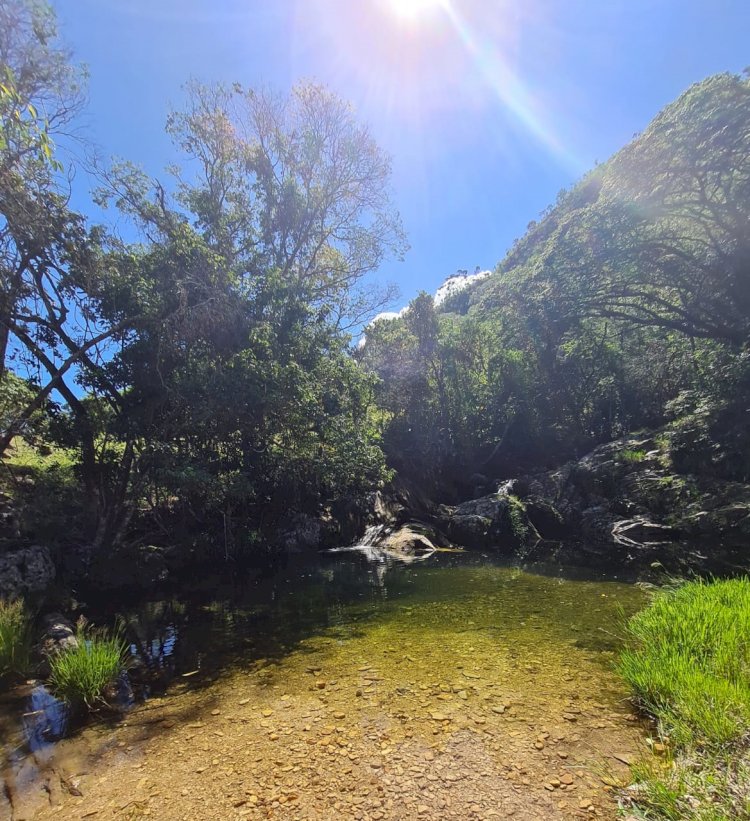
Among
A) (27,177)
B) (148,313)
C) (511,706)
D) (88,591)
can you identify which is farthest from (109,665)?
(27,177)

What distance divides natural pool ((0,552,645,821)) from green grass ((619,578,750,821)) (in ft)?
1.34

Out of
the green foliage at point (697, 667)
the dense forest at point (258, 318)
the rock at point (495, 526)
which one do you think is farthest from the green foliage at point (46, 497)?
the rock at point (495, 526)

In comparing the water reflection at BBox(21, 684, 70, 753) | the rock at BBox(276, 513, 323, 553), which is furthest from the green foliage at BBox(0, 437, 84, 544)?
the rock at BBox(276, 513, 323, 553)

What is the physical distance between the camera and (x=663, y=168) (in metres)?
15.1

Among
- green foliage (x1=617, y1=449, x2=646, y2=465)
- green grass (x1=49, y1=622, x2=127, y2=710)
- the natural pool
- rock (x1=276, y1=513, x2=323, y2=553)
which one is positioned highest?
green foliage (x1=617, y1=449, x2=646, y2=465)

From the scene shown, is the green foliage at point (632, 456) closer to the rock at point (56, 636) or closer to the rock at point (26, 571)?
the rock at point (56, 636)

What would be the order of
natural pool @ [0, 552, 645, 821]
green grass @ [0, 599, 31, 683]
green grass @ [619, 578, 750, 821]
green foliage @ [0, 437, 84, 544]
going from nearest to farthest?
green grass @ [619, 578, 750, 821] < natural pool @ [0, 552, 645, 821] < green grass @ [0, 599, 31, 683] < green foliage @ [0, 437, 84, 544]

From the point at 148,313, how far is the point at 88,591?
26.7ft

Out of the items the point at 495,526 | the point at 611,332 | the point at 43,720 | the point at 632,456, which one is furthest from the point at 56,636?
the point at 611,332

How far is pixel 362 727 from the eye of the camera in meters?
4.57

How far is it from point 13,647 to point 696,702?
8.28 metres

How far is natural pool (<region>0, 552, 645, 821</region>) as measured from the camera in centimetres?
350

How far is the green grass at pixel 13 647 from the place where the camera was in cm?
588

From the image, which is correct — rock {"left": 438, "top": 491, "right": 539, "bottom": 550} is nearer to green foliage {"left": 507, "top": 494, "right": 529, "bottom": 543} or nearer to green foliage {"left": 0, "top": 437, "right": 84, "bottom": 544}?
green foliage {"left": 507, "top": 494, "right": 529, "bottom": 543}
